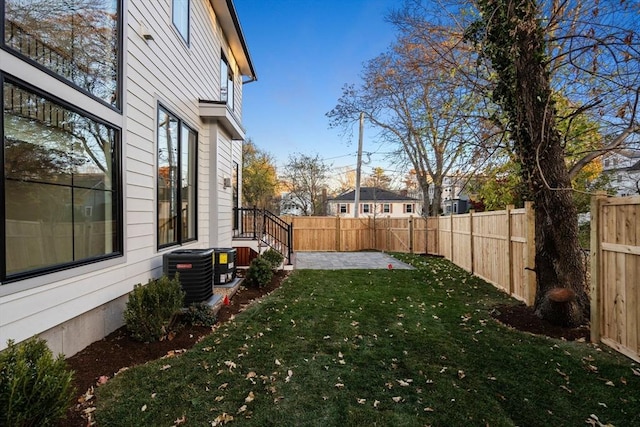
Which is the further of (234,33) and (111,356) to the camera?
(234,33)

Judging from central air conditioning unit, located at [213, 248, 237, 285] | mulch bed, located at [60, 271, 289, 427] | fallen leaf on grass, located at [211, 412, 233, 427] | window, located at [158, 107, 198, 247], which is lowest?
fallen leaf on grass, located at [211, 412, 233, 427]

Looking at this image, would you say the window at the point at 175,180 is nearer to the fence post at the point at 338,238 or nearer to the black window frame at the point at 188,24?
the black window frame at the point at 188,24

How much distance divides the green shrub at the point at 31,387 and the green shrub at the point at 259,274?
499cm

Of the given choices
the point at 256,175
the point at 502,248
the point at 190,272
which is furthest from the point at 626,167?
the point at 256,175

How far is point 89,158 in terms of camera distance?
3.70 metres

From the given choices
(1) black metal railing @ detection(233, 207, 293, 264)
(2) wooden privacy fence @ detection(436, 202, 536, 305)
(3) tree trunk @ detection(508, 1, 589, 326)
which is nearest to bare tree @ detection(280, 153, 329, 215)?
(1) black metal railing @ detection(233, 207, 293, 264)

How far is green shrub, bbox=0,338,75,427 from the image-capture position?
6.22 feet

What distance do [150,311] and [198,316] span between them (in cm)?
86

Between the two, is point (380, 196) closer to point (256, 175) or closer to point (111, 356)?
point (256, 175)

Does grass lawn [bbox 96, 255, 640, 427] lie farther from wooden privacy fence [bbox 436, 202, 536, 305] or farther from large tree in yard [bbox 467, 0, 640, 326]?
wooden privacy fence [bbox 436, 202, 536, 305]

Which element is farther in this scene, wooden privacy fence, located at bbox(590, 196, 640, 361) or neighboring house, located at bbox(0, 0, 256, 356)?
wooden privacy fence, located at bbox(590, 196, 640, 361)

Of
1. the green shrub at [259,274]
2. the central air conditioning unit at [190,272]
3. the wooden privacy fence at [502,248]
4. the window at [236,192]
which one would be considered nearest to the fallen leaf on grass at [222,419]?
the central air conditioning unit at [190,272]

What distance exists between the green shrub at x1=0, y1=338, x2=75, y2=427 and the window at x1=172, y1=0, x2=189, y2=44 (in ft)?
18.0

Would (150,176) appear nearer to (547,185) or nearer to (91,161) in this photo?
(91,161)
